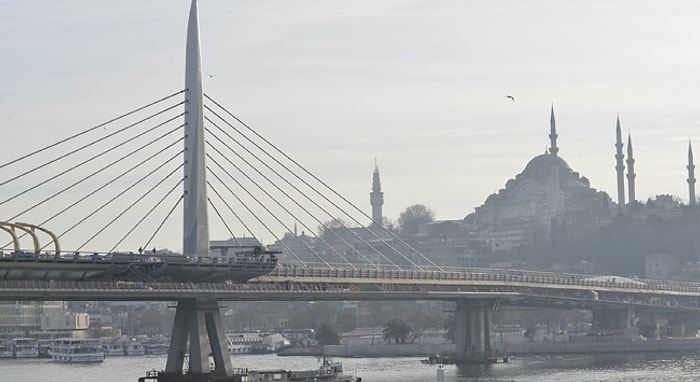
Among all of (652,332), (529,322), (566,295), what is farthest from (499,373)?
(529,322)

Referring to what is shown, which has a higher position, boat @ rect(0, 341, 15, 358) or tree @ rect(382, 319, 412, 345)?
tree @ rect(382, 319, 412, 345)

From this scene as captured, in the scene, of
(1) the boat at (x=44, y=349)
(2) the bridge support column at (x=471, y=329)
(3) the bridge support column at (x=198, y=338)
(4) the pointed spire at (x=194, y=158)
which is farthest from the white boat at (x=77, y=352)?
(4) the pointed spire at (x=194, y=158)

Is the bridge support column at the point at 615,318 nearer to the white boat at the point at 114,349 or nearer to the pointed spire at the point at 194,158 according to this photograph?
the white boat at the point at 114,349

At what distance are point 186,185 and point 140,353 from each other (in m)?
72.6

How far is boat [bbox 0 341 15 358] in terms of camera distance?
134m

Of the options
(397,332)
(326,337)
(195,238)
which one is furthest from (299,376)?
(326,337)

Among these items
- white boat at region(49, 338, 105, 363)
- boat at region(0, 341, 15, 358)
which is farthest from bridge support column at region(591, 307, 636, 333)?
boat at region(0, 341, 15, 358)

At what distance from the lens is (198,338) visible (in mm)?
65688

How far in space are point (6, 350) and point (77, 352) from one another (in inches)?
→ 793

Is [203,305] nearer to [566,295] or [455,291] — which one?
[455,291]

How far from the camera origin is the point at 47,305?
186375mm

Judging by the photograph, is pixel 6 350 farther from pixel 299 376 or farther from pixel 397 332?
pixel 299 376

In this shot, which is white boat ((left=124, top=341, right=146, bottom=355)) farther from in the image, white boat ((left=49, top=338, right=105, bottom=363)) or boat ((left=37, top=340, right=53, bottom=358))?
white boat ((left=49, top=338, right=105, bottom=363))

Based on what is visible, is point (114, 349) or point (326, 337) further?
point (114, 349)
